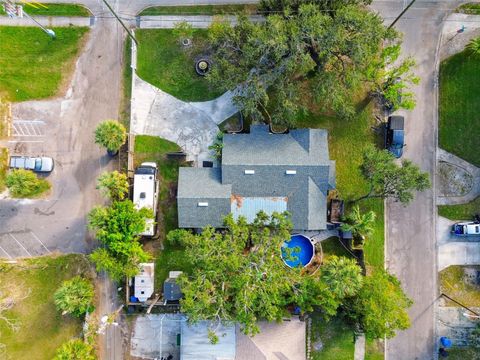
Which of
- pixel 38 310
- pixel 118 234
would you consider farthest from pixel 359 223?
pixel 38 310

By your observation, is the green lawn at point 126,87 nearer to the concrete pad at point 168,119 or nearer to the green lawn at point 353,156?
the concrete pad at point 168,119

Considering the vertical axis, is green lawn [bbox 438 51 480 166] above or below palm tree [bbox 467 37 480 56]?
below

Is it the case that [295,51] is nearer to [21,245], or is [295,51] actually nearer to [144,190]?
[144,190]

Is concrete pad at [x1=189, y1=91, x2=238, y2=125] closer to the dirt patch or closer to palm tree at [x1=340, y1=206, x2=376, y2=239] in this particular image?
palm tree at [x1=340, y1=206, x2=376, y2=239]

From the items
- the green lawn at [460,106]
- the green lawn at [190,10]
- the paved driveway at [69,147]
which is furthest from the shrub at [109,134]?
the green lawn at [460,106]

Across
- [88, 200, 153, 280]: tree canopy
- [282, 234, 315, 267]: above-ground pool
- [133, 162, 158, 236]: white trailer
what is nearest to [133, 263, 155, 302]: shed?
[88, 200, 153, 280]: tree canopy

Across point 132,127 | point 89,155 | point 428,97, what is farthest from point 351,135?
point 89,155

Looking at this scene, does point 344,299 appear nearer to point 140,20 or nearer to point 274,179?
point 274,179

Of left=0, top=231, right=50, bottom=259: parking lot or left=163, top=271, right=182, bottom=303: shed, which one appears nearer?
left=163, top=271, right=182, bottom=303: shed
